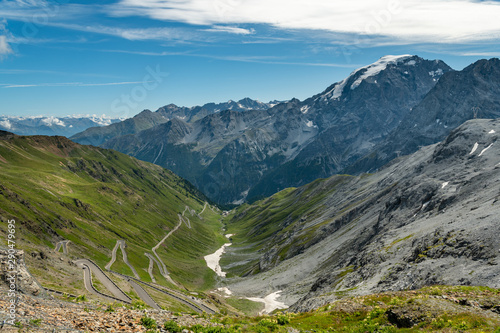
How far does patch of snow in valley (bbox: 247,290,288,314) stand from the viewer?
114 metres

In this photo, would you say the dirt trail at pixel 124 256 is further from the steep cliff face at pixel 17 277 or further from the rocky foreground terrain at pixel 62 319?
the rocky foreground terrain at pixel 62 319

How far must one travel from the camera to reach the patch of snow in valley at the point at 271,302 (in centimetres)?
11427

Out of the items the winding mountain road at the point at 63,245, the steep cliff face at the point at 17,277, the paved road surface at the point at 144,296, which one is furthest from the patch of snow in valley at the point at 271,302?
the steep cliff face at the point at 17,277

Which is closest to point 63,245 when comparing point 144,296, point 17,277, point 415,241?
point 144,296

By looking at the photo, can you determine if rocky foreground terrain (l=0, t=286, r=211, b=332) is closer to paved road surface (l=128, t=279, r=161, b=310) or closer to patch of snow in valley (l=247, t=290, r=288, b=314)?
paved road surface (l=128, t=279, r=161, b=310)

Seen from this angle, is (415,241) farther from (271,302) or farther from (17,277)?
(17,277)

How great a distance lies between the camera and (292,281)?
140 meters

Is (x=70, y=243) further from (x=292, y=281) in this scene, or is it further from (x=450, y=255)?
(x=450, y=255)

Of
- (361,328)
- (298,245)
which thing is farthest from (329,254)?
(361,328)

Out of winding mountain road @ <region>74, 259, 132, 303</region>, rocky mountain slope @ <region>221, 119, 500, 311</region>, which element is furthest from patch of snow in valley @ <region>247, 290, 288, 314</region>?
winding mountain road @ <region>74, 259, 132, 303</region>

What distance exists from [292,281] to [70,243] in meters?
105

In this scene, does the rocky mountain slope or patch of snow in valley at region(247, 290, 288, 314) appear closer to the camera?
the rocky mountain slope

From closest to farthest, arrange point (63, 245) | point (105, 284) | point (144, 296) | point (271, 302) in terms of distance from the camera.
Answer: point (105, 284) < point (144, 296) < point (271, 302) < point (63, 245)

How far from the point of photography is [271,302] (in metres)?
123
